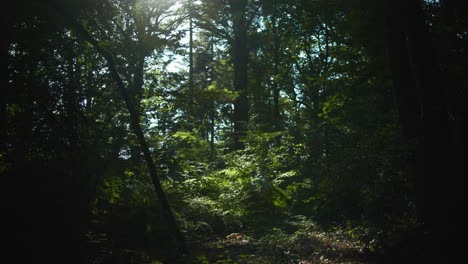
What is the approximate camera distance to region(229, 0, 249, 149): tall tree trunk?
17906 mm

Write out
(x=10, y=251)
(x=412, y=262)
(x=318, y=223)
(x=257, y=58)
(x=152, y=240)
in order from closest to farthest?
(x=10, y=251) → (x=412, y=262) → (x=152, y=240) → (x=318, y=223) → (x=257, y=58)

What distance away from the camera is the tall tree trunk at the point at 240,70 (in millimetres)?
17906

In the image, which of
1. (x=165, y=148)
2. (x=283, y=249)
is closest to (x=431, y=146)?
(x=283, y=249)

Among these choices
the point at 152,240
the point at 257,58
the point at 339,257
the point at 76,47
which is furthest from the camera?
the point at 257,58

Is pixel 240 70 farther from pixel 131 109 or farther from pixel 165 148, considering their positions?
pixel 131 109

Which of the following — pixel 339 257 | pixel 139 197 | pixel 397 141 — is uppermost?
pixel 397 141

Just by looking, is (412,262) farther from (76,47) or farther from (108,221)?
(76,47)

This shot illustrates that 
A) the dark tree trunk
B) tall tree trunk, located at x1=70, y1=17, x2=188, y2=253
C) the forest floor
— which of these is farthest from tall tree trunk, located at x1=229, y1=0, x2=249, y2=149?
the dark tree trunk

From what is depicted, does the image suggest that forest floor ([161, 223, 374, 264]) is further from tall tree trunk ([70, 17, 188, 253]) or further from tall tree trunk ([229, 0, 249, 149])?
tall tree trunk ([229, 0, 249, 149])

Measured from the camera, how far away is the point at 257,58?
85.8 ft

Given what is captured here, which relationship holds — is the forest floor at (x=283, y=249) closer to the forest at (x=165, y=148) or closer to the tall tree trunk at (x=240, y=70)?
the forest at (x=165, y=148)

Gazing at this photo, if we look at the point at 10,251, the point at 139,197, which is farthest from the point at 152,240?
the point at 10,251

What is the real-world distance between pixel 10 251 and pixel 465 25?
924 centimetres

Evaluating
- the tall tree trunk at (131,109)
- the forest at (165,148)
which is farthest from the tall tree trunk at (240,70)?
the tall tree trunk at (131,109)
